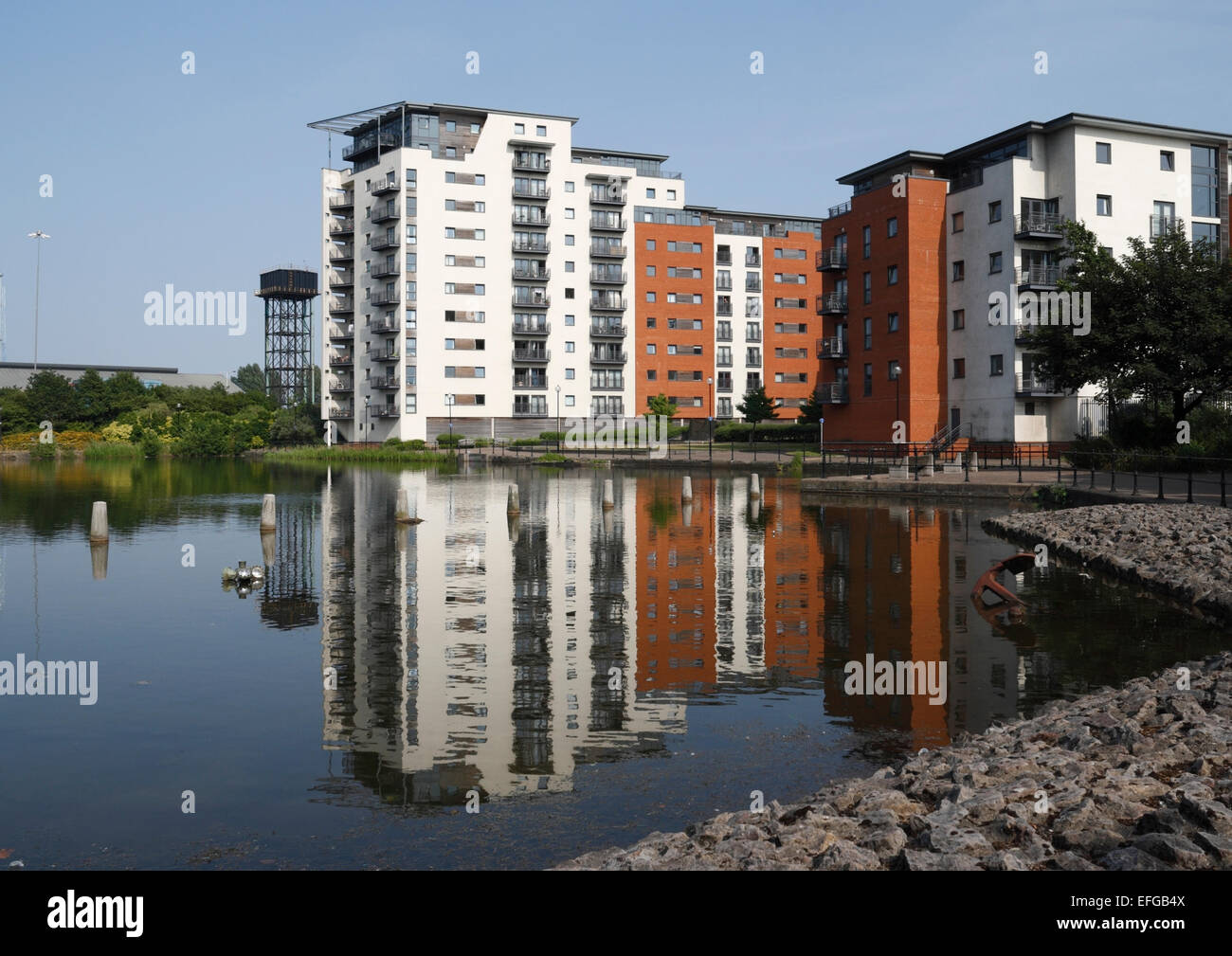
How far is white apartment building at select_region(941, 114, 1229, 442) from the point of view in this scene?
179ft

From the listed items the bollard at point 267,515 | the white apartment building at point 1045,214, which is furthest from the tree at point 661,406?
the bollard at point 267,515

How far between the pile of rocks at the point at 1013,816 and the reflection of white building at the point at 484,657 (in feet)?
8.02

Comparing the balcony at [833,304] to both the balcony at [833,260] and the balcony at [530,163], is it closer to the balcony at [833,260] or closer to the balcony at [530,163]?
the balcony at [833,260]

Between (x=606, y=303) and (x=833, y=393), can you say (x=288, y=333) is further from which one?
(x=833, y=393)

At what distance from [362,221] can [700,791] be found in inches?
3653

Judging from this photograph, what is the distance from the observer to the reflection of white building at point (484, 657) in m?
9.65

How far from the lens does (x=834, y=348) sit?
6594cm

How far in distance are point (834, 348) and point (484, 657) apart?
5567cm

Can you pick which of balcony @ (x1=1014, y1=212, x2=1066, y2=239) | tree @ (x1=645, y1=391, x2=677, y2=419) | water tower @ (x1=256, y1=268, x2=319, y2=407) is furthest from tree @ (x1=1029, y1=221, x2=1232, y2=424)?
water tower @ (x1=256, y1=268, x2=319, y2=407)

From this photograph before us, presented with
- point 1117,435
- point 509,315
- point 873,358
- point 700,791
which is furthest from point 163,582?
point 509,315

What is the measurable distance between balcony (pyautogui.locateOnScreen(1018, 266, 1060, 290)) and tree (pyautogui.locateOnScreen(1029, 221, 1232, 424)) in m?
10.7

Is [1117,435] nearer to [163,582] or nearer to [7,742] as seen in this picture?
[163,582]

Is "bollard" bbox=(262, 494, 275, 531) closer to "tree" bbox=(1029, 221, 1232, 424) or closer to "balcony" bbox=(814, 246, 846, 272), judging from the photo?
"tree" bbox=(1029, 221, 1232, 424)
